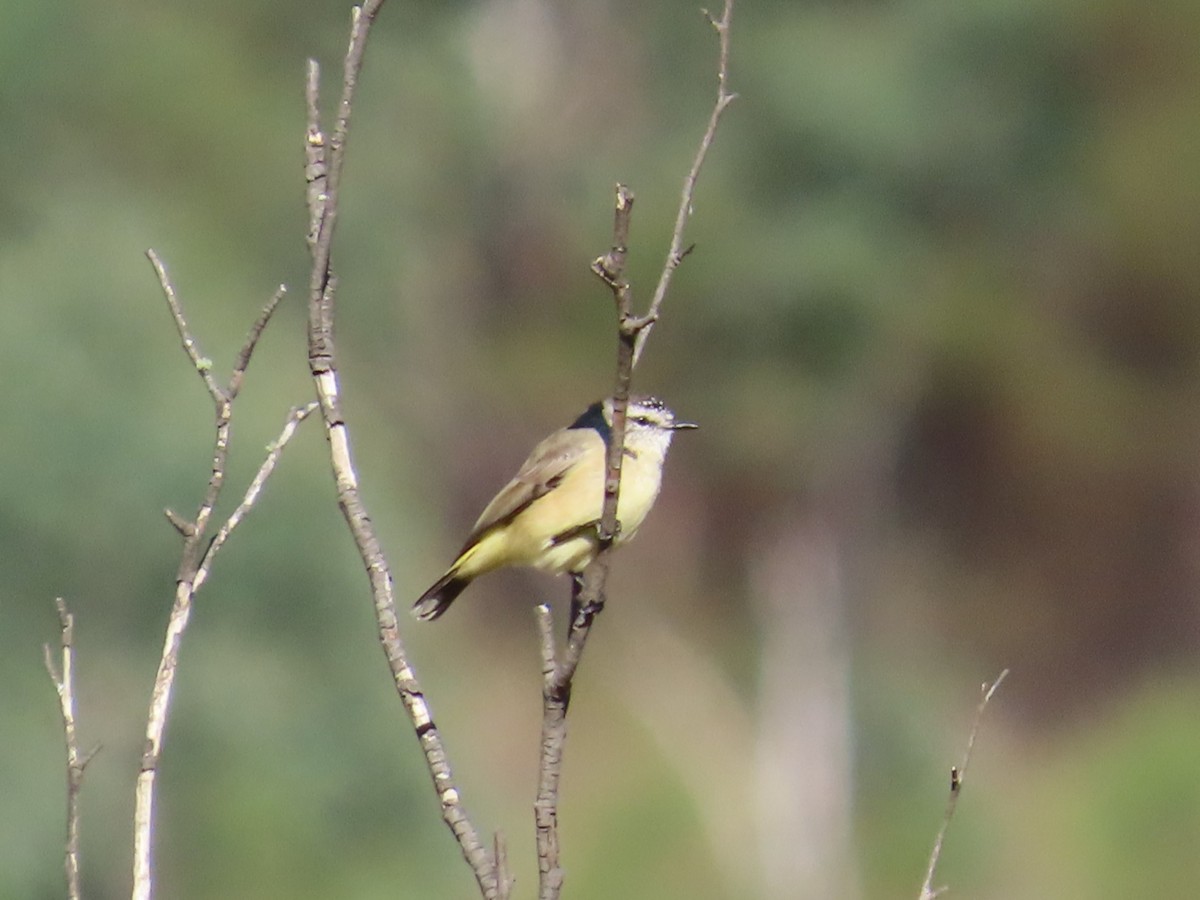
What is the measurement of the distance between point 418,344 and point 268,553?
8.28 meters

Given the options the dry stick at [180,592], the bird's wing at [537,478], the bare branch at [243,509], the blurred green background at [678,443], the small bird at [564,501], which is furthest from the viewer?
the blurred green background at [678,443]

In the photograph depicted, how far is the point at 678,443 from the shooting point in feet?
65.3

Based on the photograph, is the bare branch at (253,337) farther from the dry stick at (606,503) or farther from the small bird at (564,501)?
the small bird at (564,501)

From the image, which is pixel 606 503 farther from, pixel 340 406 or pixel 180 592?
pixel 180 592

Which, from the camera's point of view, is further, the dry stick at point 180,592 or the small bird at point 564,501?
the small bird at point 564,501

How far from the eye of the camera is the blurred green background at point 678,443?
11648 millimetres

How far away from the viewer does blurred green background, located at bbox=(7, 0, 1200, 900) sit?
38.2ft

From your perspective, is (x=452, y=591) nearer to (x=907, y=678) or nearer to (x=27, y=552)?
(x=27, y=552)

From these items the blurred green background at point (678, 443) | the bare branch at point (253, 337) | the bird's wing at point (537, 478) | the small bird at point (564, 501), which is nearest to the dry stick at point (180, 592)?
the bare branch at point (253, 337)

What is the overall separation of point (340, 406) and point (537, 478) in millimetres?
2792

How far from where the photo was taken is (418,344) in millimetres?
20125

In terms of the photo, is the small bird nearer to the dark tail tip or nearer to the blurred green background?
the dark tail tip

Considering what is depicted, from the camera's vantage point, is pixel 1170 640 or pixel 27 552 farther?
pixel 1170 640

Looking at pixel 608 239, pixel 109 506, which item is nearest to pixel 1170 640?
pixel 608 239
